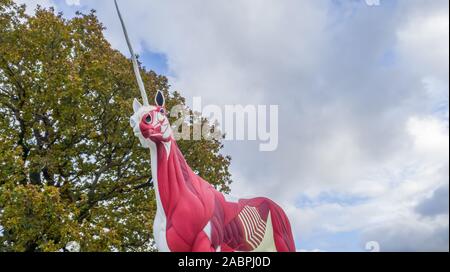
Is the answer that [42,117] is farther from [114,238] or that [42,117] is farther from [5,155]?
Result: [114,238]

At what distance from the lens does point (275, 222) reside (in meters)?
9.52

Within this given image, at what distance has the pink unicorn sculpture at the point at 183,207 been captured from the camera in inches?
307

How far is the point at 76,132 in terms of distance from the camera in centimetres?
1383

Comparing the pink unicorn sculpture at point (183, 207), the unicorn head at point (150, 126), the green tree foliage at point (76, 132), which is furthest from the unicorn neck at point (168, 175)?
the green tree foliage at point (76, 132)

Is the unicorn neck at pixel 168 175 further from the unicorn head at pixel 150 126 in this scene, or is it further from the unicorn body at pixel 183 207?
the unicorn head at pixel 150 126

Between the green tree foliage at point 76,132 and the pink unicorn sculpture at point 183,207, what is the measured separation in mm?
4249

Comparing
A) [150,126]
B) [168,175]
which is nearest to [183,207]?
[168,175]

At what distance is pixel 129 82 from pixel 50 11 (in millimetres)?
3201

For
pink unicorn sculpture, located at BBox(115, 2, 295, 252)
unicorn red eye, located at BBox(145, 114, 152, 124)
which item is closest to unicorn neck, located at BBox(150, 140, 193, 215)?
pink unicorn sculpture, located at BBox(115, 2, 295, 252)

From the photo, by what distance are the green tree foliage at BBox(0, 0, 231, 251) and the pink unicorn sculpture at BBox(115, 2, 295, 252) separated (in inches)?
167

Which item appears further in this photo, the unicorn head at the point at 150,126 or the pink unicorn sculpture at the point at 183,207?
the unicorn head at the point at 150,126

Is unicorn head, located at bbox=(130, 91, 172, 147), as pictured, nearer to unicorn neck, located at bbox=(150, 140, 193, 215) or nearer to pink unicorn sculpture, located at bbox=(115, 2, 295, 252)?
pink unicorn sculpture, located at bbox=(115, 2, 295, 252)

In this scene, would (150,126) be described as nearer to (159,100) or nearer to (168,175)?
(159,100)
